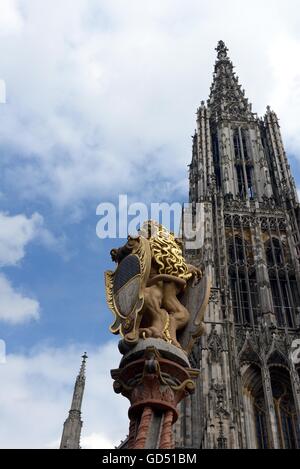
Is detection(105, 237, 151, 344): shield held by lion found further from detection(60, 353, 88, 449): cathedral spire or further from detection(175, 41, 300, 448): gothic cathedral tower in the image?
detection(60, 353, 88, 449): cathedral spire

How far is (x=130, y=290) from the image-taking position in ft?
18.9

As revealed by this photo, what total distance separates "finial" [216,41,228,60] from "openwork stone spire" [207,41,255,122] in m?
0.52

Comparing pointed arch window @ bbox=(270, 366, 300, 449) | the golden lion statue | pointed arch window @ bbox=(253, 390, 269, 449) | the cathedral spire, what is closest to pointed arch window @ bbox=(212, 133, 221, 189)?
pointed arch window @ bbox=(270, 366, 300, 449)

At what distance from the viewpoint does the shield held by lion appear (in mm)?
5426

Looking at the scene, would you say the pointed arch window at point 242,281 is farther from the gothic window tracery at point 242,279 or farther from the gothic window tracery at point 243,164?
the gothic window tracery at point 243,164

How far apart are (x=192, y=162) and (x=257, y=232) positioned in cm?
1165

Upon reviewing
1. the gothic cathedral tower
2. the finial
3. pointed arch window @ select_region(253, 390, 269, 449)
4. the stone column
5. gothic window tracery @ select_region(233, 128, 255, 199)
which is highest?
the finial

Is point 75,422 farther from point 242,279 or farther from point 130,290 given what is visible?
point 130,290

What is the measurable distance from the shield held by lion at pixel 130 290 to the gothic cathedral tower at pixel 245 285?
1709 centimetres

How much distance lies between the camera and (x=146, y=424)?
4.74 m

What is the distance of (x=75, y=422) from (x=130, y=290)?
74.4 feet

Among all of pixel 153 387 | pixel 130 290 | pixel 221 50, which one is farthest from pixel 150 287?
pixel 221 50

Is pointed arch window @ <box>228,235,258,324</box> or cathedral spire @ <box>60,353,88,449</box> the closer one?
cathedral spire @ <box>60,353,88,449</box>
